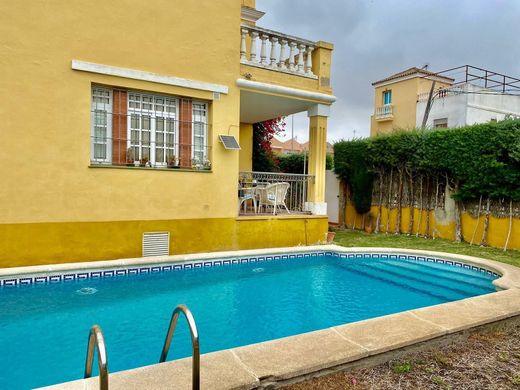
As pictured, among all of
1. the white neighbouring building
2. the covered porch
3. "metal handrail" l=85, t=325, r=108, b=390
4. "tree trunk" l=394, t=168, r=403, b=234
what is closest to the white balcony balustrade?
the covered porch

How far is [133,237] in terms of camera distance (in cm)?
905

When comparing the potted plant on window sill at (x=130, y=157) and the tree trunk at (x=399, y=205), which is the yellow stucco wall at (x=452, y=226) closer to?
the tree trunk at (x=399, y=205)

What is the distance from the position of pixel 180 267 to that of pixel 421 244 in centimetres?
825

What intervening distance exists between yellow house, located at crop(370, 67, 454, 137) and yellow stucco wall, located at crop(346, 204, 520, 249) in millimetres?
13807

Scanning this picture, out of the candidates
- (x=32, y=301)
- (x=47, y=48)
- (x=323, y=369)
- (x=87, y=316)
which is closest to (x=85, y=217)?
(x=32, y=301)

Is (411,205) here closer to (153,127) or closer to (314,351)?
(153,127)

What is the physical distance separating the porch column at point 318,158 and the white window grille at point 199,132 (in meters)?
3.80

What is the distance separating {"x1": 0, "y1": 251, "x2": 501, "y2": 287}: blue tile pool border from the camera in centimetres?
751

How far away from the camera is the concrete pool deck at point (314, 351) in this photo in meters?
3.13

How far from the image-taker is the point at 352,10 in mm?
14688

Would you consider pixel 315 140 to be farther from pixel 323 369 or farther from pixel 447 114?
pixel 447 114

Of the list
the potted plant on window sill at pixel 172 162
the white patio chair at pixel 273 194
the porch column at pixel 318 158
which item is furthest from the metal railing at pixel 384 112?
the potted plant on window sill at pixel 172 162

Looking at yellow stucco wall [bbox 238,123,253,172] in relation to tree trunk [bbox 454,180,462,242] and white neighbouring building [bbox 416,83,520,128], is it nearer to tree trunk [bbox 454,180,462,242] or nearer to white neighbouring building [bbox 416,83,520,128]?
tree trunk [bbox 454,180,462,242]

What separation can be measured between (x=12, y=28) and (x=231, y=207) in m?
6.34
